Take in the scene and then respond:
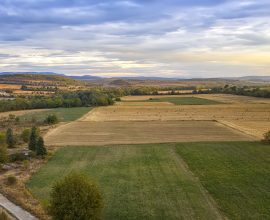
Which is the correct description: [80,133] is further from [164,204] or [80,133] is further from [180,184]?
[164,204]

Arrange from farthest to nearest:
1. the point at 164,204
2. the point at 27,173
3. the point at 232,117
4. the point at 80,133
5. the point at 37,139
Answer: the point at 232,117 → the point at 80,133 → the point at 37,139 → the point at 27,173 → the point at 164,204

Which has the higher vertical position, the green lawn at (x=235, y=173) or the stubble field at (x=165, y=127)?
the green lawn at (x=235, y=173)

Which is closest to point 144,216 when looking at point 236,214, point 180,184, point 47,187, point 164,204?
point 164,204

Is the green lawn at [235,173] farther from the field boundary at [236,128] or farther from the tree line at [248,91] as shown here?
the tree line at [248,91]

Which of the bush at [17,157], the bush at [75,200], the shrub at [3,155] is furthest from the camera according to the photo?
the bush at [17,157]

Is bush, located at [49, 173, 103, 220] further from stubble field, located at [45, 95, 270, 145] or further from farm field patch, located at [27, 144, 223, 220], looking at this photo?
stubble field, located at [45, 95, 270, 145]

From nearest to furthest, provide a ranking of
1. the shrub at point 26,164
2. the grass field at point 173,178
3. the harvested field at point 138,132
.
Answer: the grass field at point 173,178 → the shrub at point 26,164 → the harvested field at point 138,132

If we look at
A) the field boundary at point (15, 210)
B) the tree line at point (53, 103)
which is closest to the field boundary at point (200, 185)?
the field boundary at point (15, 210)

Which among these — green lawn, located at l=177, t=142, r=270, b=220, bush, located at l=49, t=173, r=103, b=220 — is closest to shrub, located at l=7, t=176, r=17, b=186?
bush, located at l=49, t=173, r=103, b=220
